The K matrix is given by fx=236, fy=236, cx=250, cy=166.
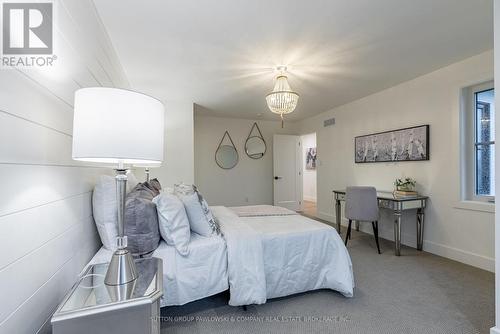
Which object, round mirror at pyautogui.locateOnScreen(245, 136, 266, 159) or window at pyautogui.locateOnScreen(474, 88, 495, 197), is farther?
round mirror at pyautogui.locateOnScreen(245, 136, 266, 159)

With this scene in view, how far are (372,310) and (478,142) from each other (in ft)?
7.87

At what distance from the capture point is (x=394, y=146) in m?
3.56

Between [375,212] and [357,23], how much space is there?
7.41 feet

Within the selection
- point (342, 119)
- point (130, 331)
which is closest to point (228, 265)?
point (130, 331)

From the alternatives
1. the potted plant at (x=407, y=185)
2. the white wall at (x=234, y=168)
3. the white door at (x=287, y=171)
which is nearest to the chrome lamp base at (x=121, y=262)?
the potted plant at (x=407, y=185)

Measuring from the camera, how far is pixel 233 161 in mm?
5664

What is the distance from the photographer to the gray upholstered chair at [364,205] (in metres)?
3.12

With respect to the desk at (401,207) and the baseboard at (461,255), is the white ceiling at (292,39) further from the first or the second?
the baseboard at (461,255)

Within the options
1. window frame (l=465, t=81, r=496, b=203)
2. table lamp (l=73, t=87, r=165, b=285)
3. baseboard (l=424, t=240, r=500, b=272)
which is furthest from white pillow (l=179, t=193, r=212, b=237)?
window frame (l=465, t=81, r=496, b=203)

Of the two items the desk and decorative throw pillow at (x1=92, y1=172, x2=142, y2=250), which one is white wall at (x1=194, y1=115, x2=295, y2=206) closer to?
the desk

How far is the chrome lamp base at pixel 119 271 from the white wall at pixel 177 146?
10.2 ft

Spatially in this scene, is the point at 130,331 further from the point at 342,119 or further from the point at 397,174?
the point at 342,119

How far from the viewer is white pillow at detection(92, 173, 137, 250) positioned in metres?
1.57

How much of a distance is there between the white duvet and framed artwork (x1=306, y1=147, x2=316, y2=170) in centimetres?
612
